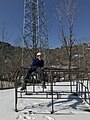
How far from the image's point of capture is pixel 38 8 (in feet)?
62.8

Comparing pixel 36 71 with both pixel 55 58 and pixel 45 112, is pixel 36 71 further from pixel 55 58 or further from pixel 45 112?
pixel 55 58

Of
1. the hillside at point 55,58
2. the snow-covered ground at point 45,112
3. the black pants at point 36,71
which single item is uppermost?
the hillside at point 55,58

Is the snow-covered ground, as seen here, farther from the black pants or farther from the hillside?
the hillside

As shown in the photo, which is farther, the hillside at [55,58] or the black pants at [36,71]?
the hillside at [55,58]

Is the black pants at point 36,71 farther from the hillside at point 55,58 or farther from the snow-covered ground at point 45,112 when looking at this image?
the hillside at point 55,58

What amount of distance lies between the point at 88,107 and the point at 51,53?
15573mm

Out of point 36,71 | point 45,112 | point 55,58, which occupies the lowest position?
point 45,112

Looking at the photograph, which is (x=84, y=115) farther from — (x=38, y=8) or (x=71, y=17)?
(x=38, y=8)

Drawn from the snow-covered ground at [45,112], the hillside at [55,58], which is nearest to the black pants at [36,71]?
the snow-covered ground at [45,112]

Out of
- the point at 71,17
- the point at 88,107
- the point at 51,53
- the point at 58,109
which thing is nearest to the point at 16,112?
the point at 58,109

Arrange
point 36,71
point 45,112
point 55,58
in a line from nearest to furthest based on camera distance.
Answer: point 45,112
point 36,71
point 55,58

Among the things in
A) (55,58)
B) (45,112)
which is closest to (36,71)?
(45,112)

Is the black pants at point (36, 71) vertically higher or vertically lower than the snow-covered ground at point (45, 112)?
higher

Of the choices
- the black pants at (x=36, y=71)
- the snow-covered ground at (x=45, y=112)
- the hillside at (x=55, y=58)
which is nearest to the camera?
the snow-covered ground at (x=45, y=112)
